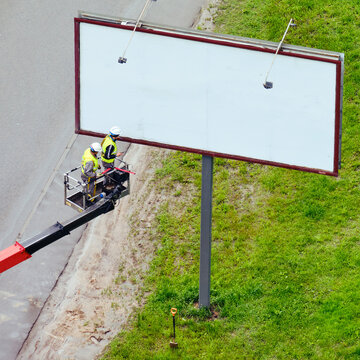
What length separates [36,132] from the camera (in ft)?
84.4

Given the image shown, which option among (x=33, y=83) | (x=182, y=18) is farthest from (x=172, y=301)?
(x=182, y=18)

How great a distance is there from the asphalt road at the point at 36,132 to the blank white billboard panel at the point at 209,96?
491 cm

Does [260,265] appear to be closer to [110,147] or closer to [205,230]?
[205,230]

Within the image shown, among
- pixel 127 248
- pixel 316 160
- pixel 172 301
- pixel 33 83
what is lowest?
pixel 172 301

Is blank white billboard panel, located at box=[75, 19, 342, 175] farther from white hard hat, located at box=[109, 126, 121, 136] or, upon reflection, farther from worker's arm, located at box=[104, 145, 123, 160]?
worker's arm, located at box=[104, 145, 123, 160]

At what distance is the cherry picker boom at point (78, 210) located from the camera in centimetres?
1811

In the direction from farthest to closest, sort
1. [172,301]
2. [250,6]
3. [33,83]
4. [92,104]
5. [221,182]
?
[250,6] → [33,83] → [221,182] → [172,301] → [92,104]

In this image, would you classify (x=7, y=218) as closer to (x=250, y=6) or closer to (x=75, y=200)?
(x=75, y=200)

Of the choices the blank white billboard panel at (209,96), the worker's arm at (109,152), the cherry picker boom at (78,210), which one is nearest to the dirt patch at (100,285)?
the cherry picker boom at (78,210)

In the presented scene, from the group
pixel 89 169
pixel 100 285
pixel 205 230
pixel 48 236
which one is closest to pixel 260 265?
pixel 205 230

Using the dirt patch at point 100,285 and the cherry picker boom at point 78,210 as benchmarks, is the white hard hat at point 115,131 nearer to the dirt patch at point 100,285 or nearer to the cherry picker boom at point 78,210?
the cherry picker boom at point 78,210

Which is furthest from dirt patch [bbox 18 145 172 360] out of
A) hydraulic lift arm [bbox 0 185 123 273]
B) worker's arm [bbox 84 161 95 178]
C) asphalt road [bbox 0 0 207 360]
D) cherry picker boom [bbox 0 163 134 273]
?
worker's arm [bbox 84 161 95 178]

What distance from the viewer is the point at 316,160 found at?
716 inches

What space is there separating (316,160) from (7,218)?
9.80 meters
